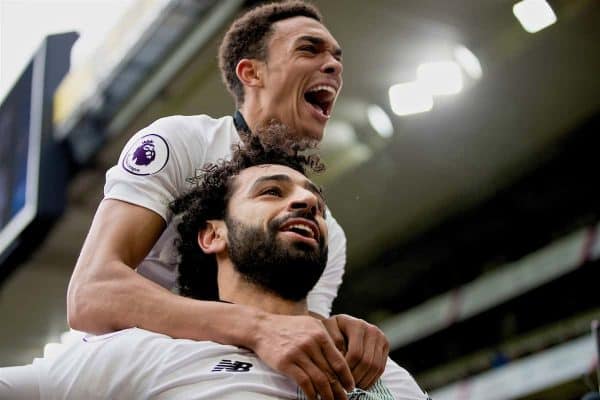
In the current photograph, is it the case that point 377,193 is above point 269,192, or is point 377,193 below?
above

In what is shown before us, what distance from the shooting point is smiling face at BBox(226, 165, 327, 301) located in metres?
1.88

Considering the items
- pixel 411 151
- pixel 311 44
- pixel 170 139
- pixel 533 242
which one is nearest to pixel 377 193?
pixel 411 151

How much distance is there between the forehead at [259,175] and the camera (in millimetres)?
2066

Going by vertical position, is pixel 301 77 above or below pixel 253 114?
above

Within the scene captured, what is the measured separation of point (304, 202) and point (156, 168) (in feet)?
1.11

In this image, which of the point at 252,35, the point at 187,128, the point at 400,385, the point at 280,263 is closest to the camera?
the point at 280,263

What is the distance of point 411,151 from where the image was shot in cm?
762

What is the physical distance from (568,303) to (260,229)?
23.7ft

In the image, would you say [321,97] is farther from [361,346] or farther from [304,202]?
[361,346]

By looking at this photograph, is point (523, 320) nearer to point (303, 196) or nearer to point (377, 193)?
point (377, 193)

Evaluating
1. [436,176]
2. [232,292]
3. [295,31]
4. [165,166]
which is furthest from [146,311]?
[436,176]

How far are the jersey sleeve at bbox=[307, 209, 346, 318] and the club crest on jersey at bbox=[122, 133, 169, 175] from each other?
0.53 meters

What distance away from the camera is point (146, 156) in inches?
81.7

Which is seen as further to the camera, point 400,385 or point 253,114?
point 253,114
